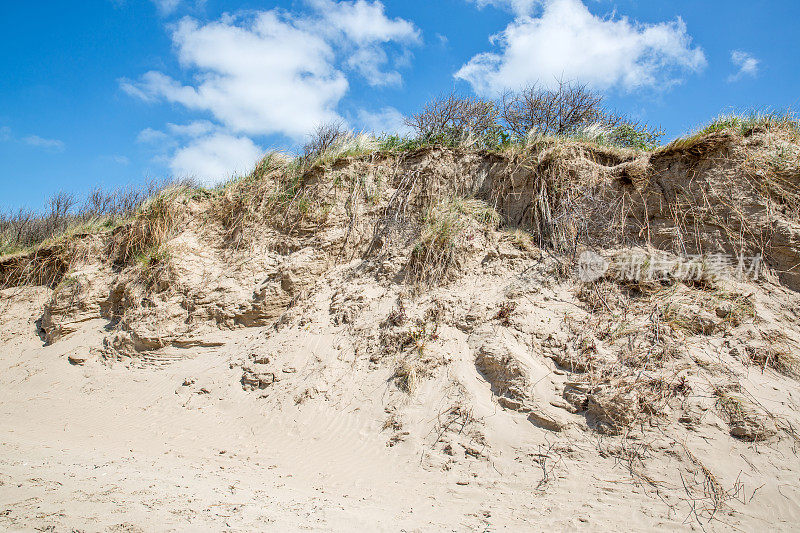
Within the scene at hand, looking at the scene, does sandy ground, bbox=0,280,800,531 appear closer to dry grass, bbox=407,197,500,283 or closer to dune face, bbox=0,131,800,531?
dune face, bbox=0,131,800,531

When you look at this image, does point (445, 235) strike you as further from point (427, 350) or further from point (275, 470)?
point (275, 470)

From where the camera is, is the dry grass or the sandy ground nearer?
the sandy ground

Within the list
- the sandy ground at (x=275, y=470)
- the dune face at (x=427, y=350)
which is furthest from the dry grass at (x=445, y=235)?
the sandy ground at (x=275, y=470)

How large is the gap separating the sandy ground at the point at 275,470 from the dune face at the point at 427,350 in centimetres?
3

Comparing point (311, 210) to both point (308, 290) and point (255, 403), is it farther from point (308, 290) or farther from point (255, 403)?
point (255, 403)

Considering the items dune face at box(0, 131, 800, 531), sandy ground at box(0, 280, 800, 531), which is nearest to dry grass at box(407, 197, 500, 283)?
dune face at box(0, 131, 800, 531)

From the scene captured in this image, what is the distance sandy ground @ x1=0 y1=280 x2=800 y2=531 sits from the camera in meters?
3.31

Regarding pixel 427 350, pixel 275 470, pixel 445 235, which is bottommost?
pixel 275 470

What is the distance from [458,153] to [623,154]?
98.3 inches

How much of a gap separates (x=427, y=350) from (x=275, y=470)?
204cm

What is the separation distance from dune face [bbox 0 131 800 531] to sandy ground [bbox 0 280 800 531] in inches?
1.1

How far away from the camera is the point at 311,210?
24.8 ft

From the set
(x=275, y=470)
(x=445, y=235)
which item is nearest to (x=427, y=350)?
(x=445, y=235)

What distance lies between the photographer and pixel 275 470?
4.38m
